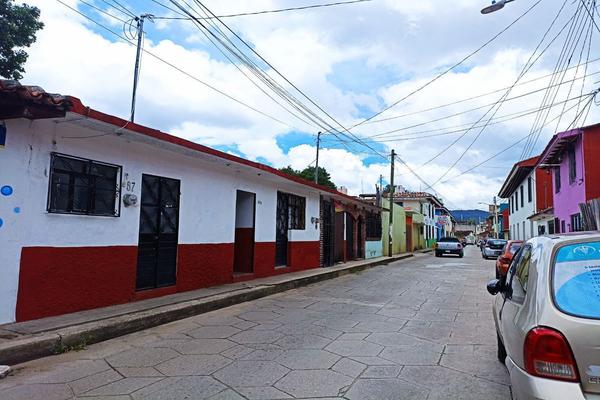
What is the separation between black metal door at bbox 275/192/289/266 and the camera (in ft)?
42.8

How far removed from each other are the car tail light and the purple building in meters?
13.1

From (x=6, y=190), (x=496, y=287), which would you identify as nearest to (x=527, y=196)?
(x=496, y=287)

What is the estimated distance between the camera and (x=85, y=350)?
5.24 m

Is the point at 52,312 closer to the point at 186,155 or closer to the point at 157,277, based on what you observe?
the point at 157,277

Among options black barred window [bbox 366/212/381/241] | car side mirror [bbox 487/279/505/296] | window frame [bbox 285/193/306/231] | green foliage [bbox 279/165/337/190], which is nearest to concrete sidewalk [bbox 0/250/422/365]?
window frame [bbox 285/193/306/231]

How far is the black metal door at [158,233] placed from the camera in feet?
25.7

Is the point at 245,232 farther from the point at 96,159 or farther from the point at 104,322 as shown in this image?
the point at 104,322

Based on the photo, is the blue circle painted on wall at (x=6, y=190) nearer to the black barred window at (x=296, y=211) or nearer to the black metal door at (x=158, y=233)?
the black metal door at (x=158, y=233)

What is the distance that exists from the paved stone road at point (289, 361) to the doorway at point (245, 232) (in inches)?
142

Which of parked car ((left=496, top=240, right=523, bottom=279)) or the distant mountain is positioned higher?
the distant mountain

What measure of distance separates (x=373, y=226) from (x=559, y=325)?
21145mm

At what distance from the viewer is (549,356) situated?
7.84 ft

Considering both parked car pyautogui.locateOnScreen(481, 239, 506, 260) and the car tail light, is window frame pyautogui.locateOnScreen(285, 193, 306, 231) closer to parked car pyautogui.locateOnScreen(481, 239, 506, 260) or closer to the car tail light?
the car tail light

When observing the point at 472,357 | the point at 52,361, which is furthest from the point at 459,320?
the point at 52,361
